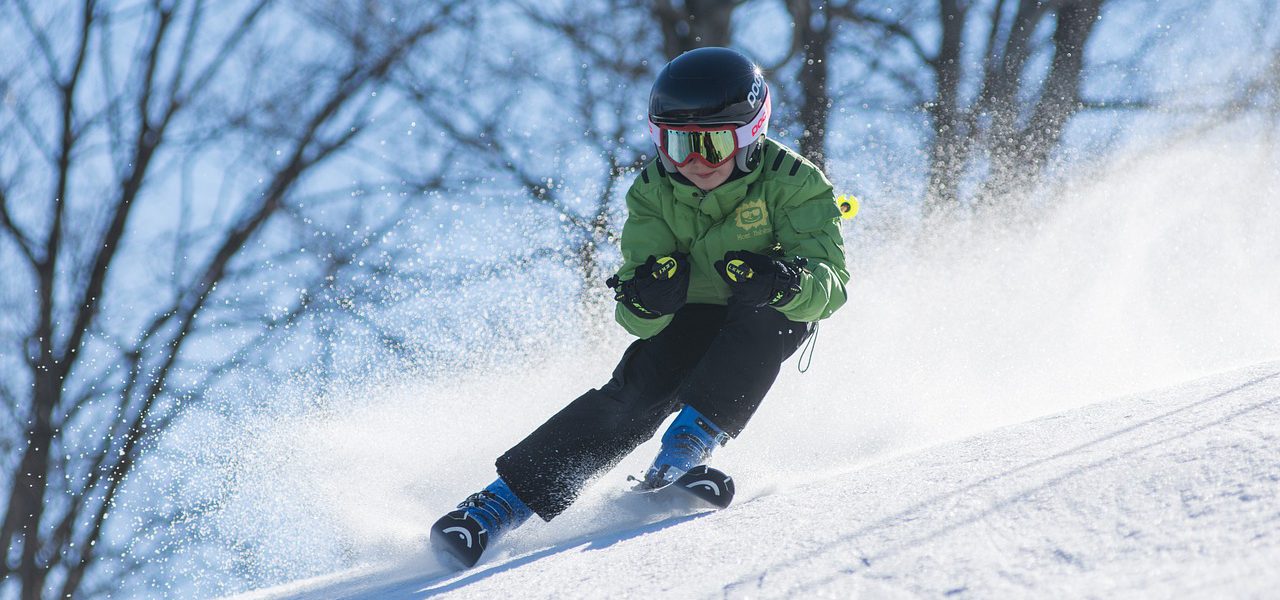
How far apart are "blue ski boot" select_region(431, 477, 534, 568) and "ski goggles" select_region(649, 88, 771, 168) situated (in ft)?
3.35

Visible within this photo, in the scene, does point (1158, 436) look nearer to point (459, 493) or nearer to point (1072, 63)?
point (459, 493)

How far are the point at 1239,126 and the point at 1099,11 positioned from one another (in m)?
1.88

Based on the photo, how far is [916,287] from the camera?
670 cm

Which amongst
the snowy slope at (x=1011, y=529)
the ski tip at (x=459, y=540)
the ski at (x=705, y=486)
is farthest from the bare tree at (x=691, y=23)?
the snowy slope at (x=1011, y=529)

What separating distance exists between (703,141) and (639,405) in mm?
744

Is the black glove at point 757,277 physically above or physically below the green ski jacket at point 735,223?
below

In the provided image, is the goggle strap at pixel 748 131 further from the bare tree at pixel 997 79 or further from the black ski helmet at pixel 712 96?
the bare tree at pixel 997 79

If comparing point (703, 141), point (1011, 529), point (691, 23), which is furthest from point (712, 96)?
point (691, 23)

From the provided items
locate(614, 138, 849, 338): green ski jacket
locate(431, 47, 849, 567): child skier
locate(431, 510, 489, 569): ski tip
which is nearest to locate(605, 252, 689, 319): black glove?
locate(431, 47, 849, 567): child skier

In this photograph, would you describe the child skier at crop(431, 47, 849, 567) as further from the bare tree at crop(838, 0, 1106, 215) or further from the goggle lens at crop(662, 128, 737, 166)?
the bare tree at crop(838, 0, 1106, 215)

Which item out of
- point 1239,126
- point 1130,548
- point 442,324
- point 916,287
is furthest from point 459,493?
point 1239,126

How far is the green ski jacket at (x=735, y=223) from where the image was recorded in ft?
9.14

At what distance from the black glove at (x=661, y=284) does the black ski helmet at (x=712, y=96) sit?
1.17 feet

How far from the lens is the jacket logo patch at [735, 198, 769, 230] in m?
2.83
